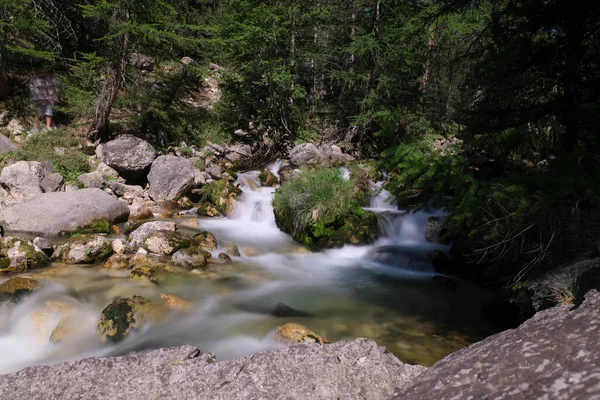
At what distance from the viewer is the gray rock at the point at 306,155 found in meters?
13.7

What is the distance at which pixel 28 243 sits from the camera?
21.6 feet

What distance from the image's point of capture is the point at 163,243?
730 centimetres

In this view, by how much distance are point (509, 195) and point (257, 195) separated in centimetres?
856

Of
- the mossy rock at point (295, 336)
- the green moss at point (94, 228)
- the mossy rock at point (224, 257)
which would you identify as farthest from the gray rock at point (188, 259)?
the mossy rock at point (295, 336)

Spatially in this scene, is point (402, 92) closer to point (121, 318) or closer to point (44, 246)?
point (44, 246)

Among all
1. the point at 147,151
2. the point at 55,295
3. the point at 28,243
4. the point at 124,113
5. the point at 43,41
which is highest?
the point at 43,41

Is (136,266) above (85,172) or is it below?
below

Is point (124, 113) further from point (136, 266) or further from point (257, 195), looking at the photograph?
point (136, 266)

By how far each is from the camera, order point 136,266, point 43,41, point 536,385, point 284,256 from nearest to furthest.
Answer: point 536,385 < point 136,266 < point 284,256 < point 43,41

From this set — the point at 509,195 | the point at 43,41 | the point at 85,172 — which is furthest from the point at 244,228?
the point at 43,41

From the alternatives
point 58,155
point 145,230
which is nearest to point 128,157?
point 58,155

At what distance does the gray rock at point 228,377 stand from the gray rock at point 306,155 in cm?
1102

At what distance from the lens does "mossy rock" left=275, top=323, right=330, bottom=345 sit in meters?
4.36

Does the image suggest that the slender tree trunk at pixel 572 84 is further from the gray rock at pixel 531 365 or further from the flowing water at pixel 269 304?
the gray rock at pixel 531 365
